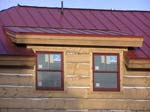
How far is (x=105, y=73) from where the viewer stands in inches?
655

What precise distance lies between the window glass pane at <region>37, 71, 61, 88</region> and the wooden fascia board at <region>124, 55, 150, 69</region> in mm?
2372

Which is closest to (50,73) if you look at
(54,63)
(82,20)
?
(54,63)

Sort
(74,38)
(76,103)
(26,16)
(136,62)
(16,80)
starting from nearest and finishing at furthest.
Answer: (16,80) → (74,38) → (76,103) → (136,62) → (26,16)

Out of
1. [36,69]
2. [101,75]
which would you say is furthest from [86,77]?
[36,69]

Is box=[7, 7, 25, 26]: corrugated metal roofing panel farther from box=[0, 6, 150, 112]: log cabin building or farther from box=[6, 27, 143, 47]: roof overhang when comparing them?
box=[6, 27, 143, 47]: roof overhang

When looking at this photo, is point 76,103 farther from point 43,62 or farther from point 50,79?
point 43,62

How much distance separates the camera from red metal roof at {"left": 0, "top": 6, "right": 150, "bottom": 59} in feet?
60.3

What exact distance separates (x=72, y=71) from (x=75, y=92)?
2.34 feet

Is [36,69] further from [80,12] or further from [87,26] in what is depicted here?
[80,12]

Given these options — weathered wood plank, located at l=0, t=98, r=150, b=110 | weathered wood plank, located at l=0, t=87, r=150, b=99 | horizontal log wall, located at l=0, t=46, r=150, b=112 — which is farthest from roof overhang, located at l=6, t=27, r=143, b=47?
weathered wood plank, located at l=0, t=98, r=150, b=110

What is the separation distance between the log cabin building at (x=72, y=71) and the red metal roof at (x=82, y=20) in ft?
2.10

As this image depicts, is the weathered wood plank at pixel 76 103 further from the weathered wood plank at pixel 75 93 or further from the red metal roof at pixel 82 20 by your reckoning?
the red metal roof at pixel 82 20

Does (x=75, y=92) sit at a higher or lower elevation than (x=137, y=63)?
lower

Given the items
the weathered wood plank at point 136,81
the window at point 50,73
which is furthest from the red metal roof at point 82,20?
the window at point 50,73
